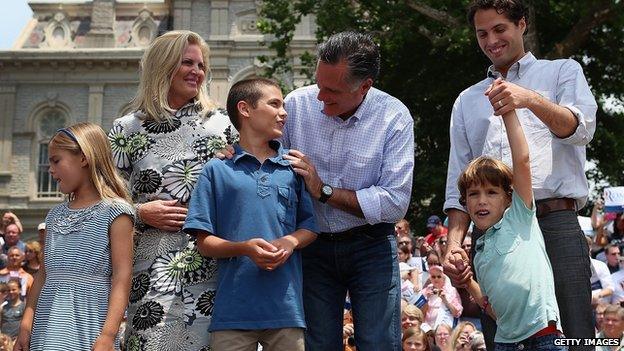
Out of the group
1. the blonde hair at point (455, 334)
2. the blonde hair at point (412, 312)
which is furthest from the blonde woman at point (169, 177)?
the blonde hair at point (412, 312)

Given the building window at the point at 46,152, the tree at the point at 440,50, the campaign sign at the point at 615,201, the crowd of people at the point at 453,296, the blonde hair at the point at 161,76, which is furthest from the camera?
the building window at the point at 46,152

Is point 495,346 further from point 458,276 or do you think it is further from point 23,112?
point 23,112

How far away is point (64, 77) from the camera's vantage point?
42.1 metres

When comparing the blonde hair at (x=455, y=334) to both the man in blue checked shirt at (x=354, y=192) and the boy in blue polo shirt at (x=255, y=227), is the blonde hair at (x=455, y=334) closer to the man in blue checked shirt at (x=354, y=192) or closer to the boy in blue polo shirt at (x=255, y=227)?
the man in blue checked shirt at (x=354, y=192)

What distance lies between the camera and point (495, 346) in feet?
15.5

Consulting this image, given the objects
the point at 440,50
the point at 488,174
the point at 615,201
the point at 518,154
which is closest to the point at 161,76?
the point at 488,174

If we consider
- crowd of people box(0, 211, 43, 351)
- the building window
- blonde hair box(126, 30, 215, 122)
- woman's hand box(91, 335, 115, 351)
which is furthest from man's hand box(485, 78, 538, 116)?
the building window

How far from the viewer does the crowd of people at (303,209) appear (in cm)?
457

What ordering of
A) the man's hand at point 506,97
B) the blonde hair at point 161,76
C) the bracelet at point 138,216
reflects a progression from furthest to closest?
1. the blonde hair at point 161,76
2. the bracelet at point 138,216
3. the man's hand at point 506,97

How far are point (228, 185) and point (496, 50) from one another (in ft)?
4.96

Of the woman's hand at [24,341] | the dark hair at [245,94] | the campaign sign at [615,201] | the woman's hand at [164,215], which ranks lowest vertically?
the woman's hand at [24,341]

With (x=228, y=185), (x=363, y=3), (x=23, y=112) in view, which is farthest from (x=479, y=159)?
(x=23, y=112)

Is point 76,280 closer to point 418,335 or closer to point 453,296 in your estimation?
point 418,335

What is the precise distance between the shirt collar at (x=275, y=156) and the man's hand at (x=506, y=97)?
3.48ft
